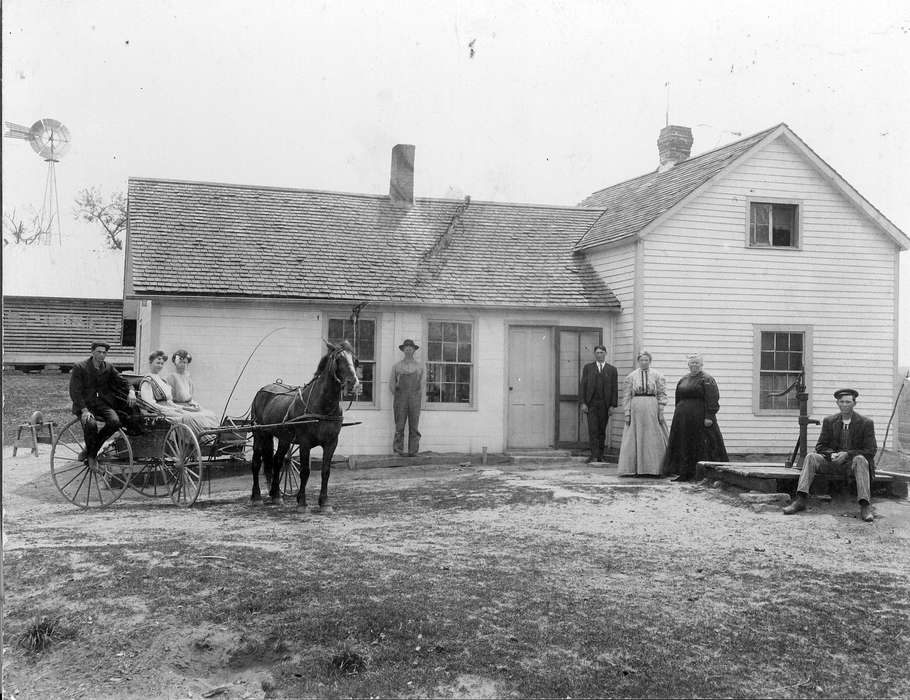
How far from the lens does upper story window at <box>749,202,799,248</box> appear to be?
50.8 feet

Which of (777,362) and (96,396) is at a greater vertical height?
(777,362)

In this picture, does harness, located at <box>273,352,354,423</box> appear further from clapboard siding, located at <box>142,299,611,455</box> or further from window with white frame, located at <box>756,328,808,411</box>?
window with white frame, located at <box>756,328,808,411</box>

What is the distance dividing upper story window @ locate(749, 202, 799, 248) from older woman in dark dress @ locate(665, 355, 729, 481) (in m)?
3.98

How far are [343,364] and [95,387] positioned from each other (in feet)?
9.13

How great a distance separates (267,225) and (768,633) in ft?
39.2

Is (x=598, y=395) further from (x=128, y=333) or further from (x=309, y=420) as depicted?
(x=128, y=333)

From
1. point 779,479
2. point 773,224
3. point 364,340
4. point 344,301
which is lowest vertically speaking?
point 779,479

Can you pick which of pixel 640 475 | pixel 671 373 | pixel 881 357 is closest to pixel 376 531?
pixel 640 475

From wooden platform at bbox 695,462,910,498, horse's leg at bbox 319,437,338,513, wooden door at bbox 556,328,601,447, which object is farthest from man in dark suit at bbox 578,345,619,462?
horse's leg at bbox 319,437,338,513

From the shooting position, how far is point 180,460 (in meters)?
10.0

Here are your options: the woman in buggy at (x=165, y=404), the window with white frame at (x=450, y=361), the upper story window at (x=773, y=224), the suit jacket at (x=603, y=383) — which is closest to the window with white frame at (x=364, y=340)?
the window with white frame at (x=450, y=361)

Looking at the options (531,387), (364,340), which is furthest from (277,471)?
(531,387)

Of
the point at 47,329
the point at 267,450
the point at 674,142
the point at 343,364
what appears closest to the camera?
the point at 343,364

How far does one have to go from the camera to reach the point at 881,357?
15.4 metres
